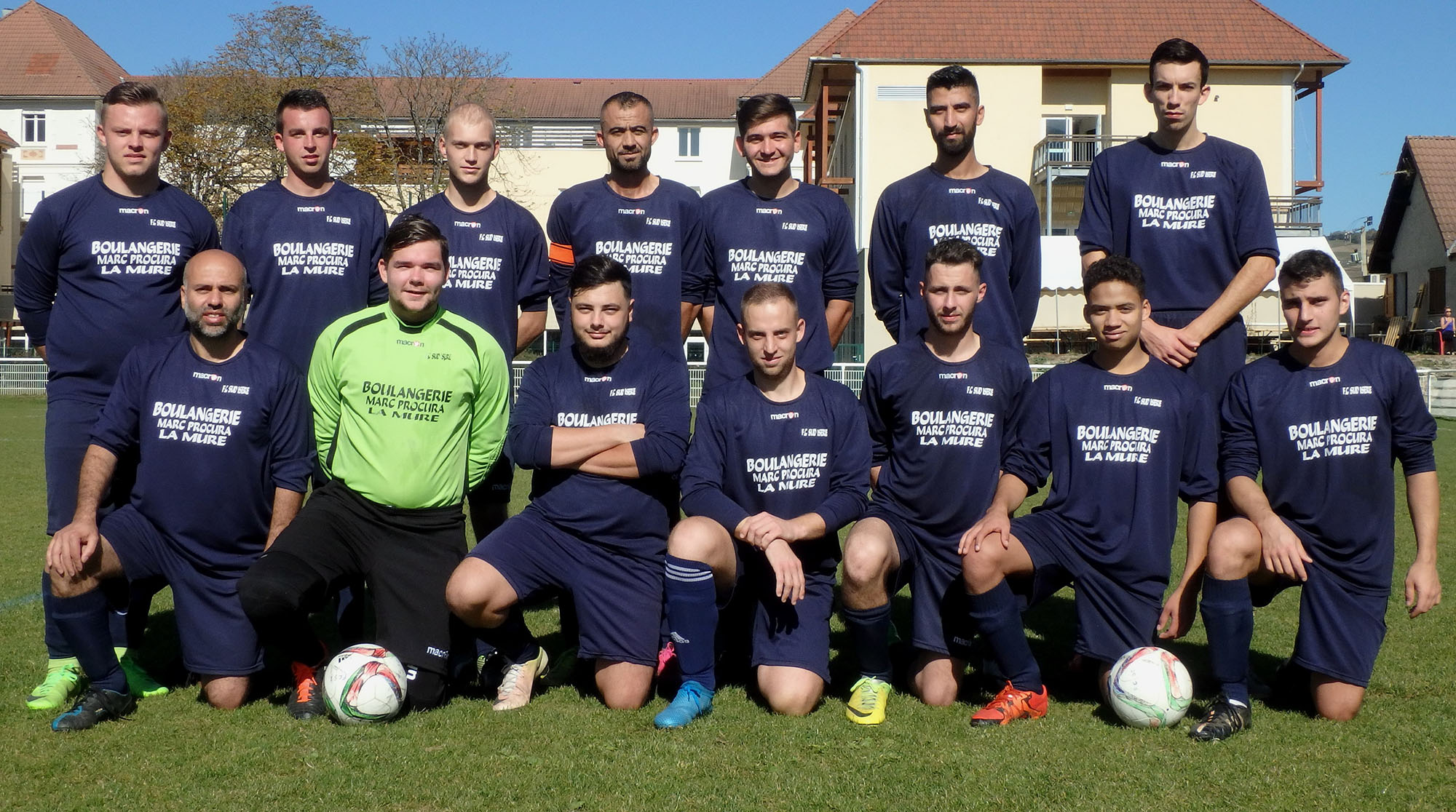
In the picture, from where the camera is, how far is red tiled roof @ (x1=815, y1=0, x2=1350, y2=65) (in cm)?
2972

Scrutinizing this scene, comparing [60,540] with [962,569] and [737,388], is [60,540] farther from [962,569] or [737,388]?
[962,569]

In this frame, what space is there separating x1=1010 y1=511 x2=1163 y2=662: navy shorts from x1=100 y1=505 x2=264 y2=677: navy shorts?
113 inches

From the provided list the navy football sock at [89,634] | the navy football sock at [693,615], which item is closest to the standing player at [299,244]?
the navy football sock at [89,634]

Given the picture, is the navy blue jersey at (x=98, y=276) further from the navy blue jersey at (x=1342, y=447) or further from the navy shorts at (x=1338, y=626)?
the navy shorts at (x=1338, y=626)

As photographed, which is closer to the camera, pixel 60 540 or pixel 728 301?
pixel 60 540

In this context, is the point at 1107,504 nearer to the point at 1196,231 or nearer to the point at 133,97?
the point at 1196,231

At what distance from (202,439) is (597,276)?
1.57m

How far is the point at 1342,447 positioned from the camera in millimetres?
4246

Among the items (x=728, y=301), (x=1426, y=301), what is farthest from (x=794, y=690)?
(x=1426, y=301)

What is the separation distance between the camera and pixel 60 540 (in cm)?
401

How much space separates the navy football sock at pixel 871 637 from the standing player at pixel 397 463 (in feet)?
4.98

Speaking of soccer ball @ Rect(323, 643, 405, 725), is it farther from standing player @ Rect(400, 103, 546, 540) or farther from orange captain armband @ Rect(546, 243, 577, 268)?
orange captain armband @ Rect(546, 243, 577, 268)

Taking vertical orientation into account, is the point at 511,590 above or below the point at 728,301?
below

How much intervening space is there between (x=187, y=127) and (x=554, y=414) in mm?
31600
